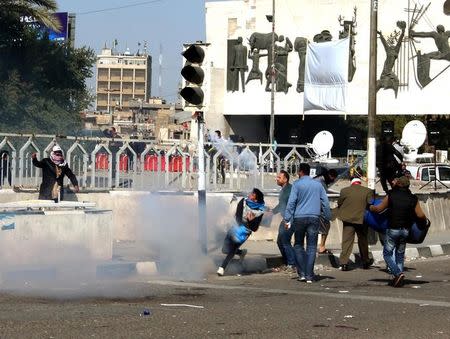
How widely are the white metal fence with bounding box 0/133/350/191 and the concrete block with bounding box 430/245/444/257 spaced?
3426 mm

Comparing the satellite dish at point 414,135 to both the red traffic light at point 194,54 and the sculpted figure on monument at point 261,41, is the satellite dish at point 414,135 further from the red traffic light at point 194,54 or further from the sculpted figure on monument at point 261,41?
the sculpted figure on monument at point 261,41

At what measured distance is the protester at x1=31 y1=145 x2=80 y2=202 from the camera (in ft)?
56.6

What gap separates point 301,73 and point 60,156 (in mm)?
43559

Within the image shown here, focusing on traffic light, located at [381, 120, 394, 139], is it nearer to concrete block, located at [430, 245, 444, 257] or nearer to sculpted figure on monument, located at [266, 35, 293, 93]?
concrete block, located at [430, 245, 444, 257]

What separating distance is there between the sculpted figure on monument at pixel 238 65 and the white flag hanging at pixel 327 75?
475 inches

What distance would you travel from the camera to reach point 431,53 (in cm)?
5575

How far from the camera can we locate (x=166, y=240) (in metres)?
16.4

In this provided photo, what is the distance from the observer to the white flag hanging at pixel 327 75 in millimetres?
49688

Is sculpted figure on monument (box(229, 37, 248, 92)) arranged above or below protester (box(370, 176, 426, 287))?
above

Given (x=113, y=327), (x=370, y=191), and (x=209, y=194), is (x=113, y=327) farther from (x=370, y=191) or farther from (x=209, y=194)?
(x=209, y=194)

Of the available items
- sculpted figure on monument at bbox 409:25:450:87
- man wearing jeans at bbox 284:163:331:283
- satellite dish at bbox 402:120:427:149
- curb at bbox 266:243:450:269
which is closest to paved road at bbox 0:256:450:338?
man wearing jeans at bbox 284:163:331:283

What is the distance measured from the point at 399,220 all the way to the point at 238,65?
51.2 m

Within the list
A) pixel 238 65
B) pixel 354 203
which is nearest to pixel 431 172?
pixel 354 203

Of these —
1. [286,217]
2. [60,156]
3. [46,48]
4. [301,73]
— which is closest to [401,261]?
[286,217]
